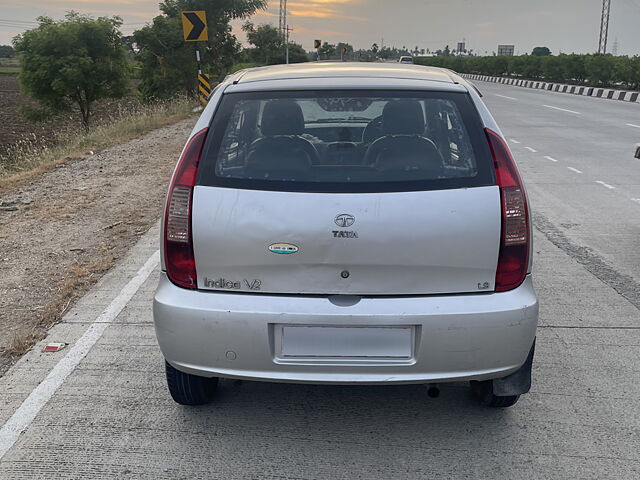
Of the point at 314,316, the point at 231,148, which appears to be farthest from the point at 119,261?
the point at 314,316

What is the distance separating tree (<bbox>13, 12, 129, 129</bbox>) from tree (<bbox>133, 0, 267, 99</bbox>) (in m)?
6.58

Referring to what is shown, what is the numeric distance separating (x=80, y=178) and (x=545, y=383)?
8.94 m

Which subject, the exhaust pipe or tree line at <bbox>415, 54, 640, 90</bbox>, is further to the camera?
tree line at <bbox>415, 54, 640, 90</bbox>

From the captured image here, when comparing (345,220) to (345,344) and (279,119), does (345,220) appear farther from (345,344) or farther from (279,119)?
(279,119)

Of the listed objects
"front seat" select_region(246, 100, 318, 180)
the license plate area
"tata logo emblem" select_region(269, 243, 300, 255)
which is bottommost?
the license plate area

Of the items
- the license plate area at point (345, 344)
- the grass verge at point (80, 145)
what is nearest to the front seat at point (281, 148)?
the license plate area at point (345, 344)

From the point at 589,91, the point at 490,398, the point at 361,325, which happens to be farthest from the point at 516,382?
the point at 589,91

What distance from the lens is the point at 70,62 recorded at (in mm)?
33281

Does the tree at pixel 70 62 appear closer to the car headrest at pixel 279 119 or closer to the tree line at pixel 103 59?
the tree line at pixel 103 59

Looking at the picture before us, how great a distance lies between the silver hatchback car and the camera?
2957 millimetres

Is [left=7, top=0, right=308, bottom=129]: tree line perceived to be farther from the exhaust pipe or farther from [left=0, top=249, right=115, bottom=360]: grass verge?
the exhaust pipe

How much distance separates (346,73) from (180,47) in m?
41.0

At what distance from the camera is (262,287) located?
3.04 m

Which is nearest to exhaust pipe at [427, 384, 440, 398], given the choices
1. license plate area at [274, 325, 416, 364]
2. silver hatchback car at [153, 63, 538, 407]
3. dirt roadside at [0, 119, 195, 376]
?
silver hatchback car at [153, 63, 538, 407]
